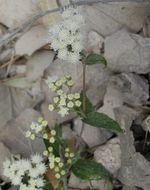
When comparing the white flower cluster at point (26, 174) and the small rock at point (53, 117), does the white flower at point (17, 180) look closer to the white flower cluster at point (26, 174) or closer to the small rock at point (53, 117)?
the white flower cluster at point (26, 174)

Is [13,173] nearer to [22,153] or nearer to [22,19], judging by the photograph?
[22,153]

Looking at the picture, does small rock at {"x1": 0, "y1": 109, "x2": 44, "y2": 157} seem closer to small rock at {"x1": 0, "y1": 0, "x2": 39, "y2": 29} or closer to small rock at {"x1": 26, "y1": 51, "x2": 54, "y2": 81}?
small rock at {"x1": 26, "y1": 51, "x2": 54, "y2": 81}

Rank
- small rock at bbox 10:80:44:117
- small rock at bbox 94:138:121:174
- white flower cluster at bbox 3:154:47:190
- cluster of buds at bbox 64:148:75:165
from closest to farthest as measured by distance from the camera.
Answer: white flower cluster at bbox 3:154:47:190, cluster of buds at bbox 64:148:75:165, small rock at bbox 94:138:121:174, small rock at bbox 10:80:44:117

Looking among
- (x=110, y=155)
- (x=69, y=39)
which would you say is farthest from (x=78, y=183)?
(x=69, y=39)

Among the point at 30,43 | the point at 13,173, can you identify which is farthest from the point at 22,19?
the point at 13,173

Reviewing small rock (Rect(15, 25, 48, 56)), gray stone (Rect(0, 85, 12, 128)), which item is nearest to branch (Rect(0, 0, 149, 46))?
small rock (Rect(15, 25, 48, 56))

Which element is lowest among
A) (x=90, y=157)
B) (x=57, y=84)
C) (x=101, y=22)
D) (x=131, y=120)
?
(x=90, y=157)
